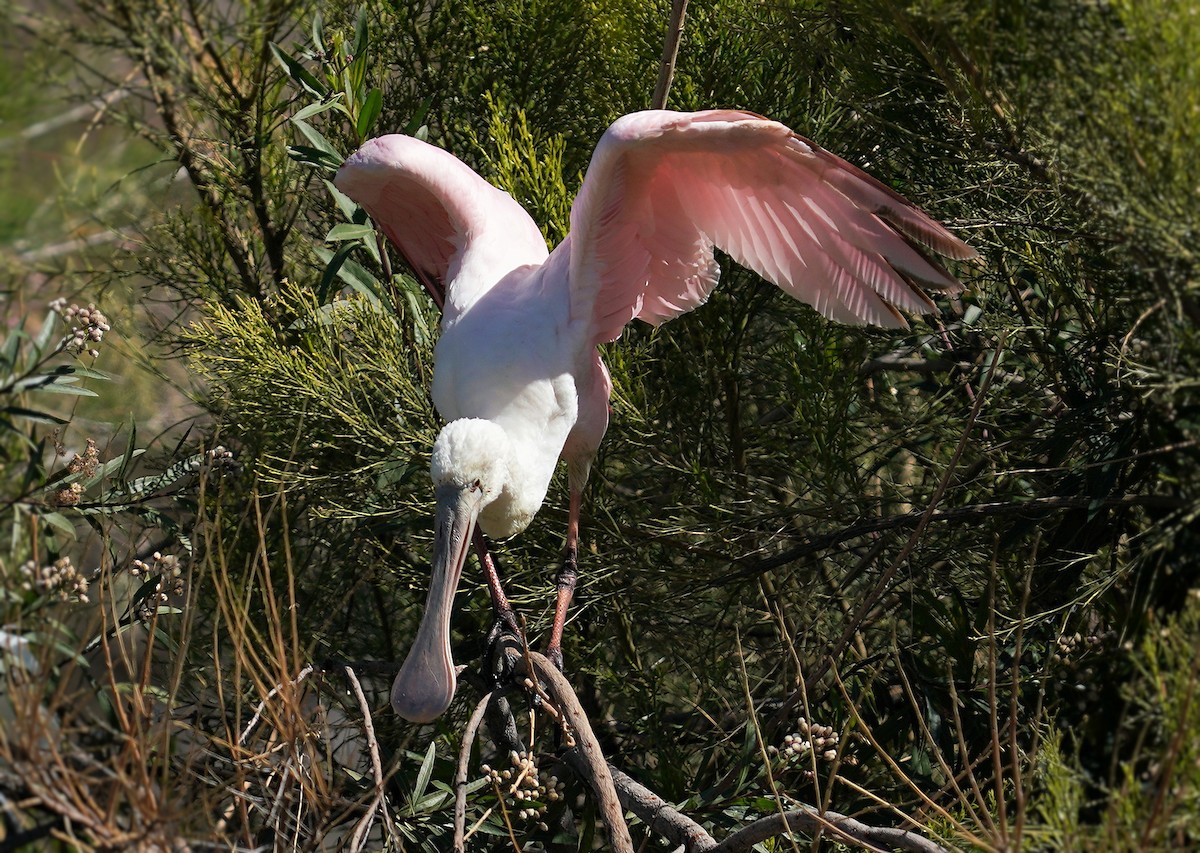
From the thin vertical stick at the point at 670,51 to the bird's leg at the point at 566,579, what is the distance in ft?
3.14

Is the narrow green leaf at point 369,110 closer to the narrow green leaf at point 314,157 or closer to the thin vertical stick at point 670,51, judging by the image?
the narrow green leaf at point 314,157

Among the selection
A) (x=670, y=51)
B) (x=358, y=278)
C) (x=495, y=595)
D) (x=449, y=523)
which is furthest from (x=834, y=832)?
(x=358, y=278)

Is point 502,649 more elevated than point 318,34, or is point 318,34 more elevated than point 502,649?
point 318,34

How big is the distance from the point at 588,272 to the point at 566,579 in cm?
76

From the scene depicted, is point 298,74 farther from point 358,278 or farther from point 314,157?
point 358,278

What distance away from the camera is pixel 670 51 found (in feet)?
8.96

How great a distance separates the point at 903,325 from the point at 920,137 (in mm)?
409

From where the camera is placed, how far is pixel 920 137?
253cm

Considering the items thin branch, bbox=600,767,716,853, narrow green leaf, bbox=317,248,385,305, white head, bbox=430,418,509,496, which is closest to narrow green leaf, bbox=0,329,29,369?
white head, bbox=430,418,509,496

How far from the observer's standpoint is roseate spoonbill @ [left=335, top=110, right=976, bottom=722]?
2574 mm

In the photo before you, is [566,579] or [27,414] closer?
[27,414]

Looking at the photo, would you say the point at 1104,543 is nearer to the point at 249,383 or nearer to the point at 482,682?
the point at 482,682

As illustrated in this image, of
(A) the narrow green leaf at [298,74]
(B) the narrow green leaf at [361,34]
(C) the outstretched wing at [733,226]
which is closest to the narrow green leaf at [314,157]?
(A) the narrow green leaf at [298,74]

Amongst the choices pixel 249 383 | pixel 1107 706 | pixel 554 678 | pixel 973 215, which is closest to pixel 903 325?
pixel 973 215
